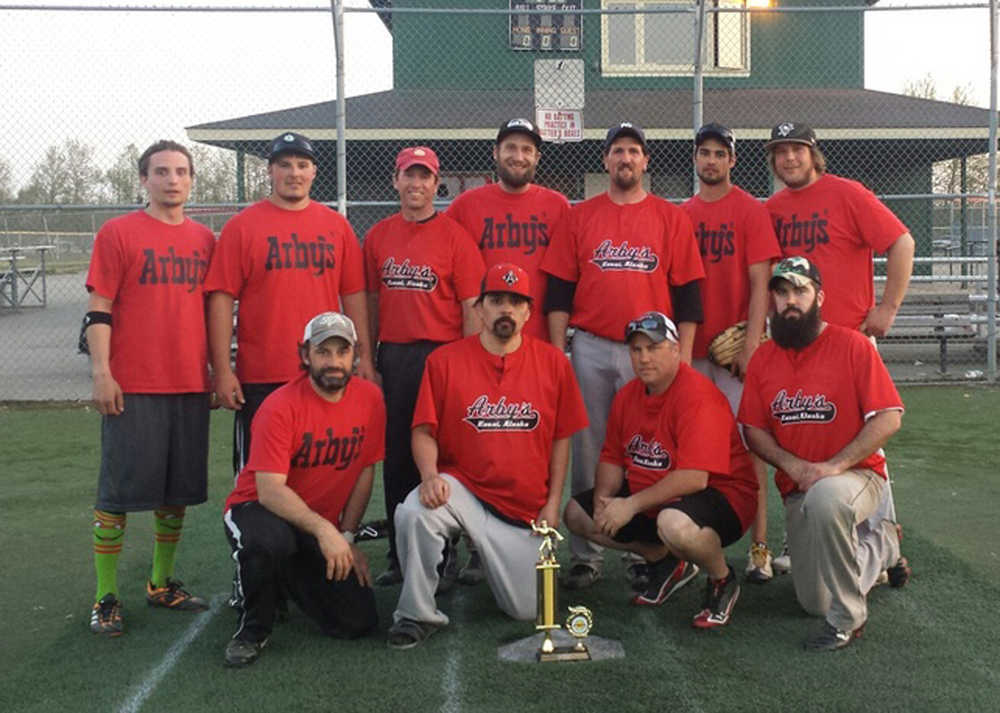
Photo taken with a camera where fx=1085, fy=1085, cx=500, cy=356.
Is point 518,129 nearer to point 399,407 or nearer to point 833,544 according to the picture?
point 399,407

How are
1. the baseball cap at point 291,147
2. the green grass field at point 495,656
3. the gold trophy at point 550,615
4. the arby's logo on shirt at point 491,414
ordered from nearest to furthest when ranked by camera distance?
the green grass field at point 495,656, the gold trophy at point 550,615, the arby's logo on shirt at point 491,414, the baseball cap at point 291,147

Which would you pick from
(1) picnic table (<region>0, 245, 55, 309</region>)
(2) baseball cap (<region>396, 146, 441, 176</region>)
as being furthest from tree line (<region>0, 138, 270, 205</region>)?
(2) baseball cap (<region>396, 146, 441, 176</region>)

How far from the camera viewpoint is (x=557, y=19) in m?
14.5

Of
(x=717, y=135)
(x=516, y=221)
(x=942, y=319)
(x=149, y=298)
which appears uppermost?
(x=717, y=135)

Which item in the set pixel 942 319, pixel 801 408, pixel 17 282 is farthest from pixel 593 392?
pixel 17 282

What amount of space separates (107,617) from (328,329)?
1.51 m

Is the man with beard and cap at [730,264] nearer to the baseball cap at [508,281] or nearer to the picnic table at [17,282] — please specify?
the baseball cap at [508,281]

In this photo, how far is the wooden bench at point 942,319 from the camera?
11375 mm

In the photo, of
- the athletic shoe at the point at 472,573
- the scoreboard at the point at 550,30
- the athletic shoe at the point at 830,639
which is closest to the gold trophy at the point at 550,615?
the athletic shoe at the point at 830,639

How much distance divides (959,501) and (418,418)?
11.9ft

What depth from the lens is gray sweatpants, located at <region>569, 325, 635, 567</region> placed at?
500 centimetres

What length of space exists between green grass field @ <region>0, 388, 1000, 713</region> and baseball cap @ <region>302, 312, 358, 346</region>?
1184mm

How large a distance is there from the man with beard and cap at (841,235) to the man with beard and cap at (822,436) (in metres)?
0.57

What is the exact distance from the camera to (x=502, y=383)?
14.7 feet
